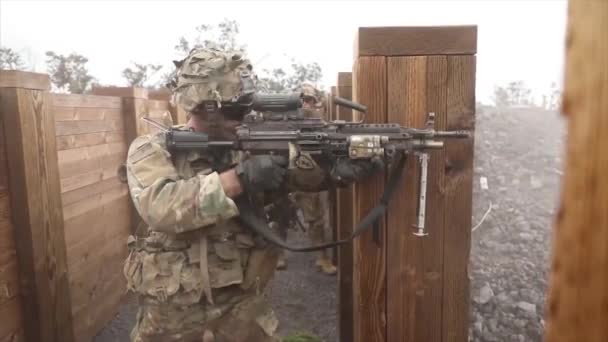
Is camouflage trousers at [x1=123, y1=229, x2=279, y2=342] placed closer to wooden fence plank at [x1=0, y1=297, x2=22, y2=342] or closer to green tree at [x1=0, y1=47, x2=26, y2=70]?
wooden fence plank at [x1=0, y1=297, x2=22, y2=342]

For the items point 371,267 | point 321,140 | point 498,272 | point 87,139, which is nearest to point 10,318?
point 87,139

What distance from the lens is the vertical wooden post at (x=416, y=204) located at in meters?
1.55

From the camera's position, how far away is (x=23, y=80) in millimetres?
2844

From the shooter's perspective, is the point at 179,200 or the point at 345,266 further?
the point at 345,266

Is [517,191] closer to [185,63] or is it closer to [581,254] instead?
[185,63]

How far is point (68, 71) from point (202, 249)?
11.4m

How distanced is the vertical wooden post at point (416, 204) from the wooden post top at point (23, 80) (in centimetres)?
201

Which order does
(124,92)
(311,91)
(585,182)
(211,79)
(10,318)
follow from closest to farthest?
1. (585,182)
2. (211,79)
3. (10,318)
4. (311,91)
5. (124,92)

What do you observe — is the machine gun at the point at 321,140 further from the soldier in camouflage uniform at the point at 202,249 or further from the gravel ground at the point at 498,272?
the gravel ground at the point at 498,272

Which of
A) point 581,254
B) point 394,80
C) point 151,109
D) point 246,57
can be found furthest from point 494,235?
point 581,254

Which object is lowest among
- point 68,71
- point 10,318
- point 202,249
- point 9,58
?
point 10,318


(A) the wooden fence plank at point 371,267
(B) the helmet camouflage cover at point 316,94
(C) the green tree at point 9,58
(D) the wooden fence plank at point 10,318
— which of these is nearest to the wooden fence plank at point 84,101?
(D) the wooden fence plank at point 10,318

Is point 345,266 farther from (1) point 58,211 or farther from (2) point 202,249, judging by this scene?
(1) point 58,211

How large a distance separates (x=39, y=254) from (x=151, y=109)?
2.73 meters
